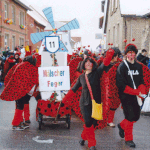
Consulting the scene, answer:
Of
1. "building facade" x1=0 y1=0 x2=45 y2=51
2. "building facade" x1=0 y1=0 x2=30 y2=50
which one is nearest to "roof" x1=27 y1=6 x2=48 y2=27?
"building facade" x1=0 y1=0 x2=45 y2=51

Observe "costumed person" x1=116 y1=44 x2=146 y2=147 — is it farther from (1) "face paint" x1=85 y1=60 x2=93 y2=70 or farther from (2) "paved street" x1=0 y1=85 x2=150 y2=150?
(1) "face paint" x1=85 y1=60 x2=93 y2=70

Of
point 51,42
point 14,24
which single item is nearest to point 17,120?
point 51,42

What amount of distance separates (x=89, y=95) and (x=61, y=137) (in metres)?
1.23

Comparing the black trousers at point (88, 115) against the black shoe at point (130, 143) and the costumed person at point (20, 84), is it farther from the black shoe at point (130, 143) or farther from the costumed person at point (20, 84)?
the costumed person at point (20, 84)

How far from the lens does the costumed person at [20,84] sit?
→ 5.41 meters

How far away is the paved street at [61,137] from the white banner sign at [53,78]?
876mm

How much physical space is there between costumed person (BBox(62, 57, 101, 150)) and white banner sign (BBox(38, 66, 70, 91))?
3.42 feet

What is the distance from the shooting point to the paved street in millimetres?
Result: 4480

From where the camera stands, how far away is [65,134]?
5242mm

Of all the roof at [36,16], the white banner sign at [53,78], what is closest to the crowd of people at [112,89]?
the white banner sign at [53,78]

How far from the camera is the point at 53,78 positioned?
5574mm

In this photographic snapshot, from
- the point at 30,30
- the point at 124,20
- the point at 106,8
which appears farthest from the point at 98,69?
the point at 30,30

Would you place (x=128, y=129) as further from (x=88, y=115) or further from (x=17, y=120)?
(x=17, y=120)

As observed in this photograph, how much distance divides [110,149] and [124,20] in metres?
14.0
